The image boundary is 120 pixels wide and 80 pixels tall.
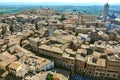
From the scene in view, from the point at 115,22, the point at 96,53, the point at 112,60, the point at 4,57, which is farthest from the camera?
the point at 115,22

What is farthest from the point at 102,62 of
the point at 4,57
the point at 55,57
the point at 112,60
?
the point at 4,57

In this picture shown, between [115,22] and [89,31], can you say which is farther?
[115,22]

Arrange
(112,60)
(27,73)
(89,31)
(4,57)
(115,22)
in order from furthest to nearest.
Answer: (115,22), (89,31), (4,57), (112,60), (27,73)

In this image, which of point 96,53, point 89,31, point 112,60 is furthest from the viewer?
point 89,31

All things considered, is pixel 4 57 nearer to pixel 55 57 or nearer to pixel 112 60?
pixel 55 57

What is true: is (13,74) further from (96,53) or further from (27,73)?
(96,53)

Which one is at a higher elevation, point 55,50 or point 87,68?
point 55,50

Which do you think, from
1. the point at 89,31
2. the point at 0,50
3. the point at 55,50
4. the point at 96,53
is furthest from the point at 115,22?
the point at 0,50

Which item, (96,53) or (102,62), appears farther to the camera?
(96,53)

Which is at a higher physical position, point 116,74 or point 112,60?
point 112,60
